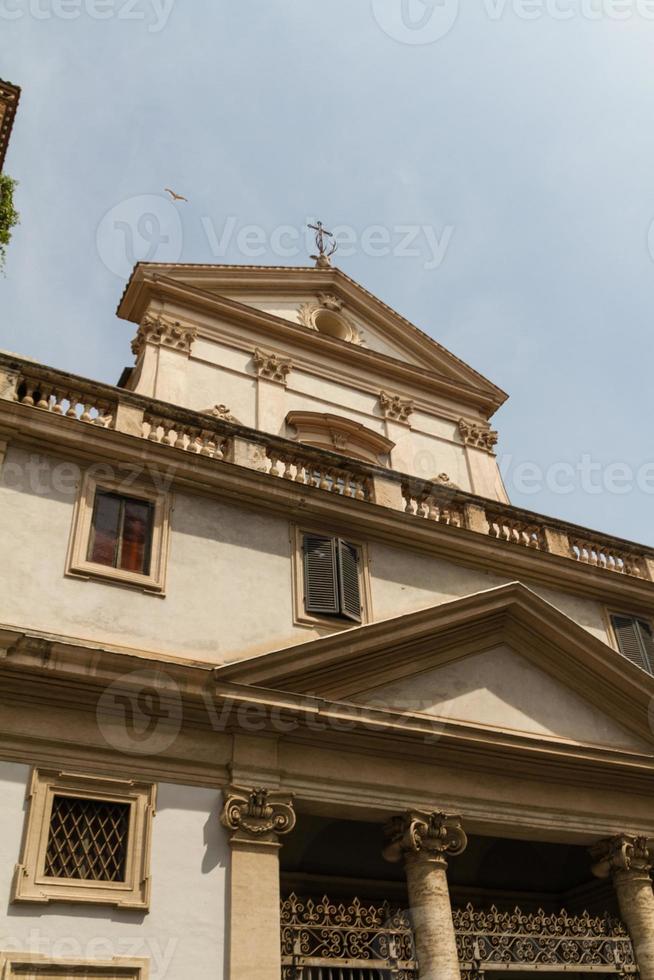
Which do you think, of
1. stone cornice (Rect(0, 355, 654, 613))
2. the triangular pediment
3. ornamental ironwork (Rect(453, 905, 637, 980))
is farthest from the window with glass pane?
ornamental ironwork (Rect(453, 905, 637, 980))

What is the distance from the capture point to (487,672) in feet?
42.9

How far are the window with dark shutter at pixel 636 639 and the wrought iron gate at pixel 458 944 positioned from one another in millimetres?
4262

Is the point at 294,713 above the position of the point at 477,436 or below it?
below

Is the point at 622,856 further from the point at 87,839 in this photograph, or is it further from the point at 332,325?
the point at 332,325

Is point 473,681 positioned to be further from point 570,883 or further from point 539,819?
point 570,883

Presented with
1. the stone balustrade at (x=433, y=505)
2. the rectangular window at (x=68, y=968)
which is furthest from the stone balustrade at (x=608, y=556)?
the rectangular window at (x=68, y=968)

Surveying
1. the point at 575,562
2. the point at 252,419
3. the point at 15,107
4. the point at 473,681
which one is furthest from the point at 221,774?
the point at 15,107

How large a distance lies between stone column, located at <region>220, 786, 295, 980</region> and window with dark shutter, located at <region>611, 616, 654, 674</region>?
7065 millimetres

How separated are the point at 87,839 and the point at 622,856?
7.32 m

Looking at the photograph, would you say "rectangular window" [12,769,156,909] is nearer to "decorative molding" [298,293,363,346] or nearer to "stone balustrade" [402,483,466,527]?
"stone balustrade" [402,483,466,527]

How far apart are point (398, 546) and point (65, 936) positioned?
7.02m

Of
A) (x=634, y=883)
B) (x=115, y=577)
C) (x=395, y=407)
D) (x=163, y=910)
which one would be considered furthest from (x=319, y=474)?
(x=634, y=883)

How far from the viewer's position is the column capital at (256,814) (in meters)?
9.98

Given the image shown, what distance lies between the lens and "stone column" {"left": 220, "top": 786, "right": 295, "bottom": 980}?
30.5 feet
